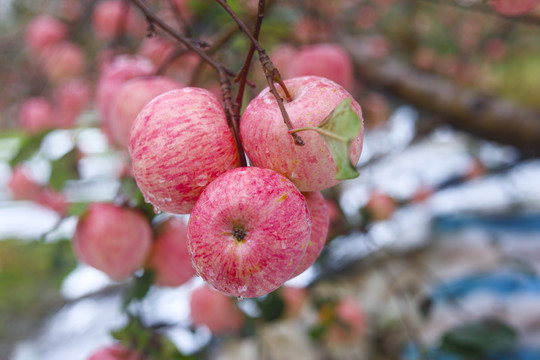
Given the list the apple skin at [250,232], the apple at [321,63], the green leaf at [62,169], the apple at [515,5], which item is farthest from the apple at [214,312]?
the apple at [515,5]

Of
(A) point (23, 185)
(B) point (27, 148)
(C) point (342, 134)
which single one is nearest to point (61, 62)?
(A) point (23, 185)

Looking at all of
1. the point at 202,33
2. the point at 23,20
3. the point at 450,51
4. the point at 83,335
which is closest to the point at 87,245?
the point at 202,33

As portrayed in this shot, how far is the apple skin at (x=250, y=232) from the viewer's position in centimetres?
26

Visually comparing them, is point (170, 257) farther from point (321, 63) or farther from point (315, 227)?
point (321, 63)

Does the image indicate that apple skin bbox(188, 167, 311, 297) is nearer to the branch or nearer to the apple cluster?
the apple cluster

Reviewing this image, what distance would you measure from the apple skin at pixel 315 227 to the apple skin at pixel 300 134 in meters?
0.03

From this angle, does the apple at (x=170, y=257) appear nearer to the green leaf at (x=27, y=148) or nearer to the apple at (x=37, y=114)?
the green leaf at (x=27, y=148)

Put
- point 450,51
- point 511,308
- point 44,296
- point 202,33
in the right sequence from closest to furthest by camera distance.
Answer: point 202,33 → point 511,308 → point 450,51 → point 44,296

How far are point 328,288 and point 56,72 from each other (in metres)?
1.05

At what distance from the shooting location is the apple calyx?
0.73 ft

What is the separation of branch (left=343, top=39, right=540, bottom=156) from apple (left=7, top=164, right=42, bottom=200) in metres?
1.03

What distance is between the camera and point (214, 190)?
27 centimetres

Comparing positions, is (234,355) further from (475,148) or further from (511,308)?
(475,148)

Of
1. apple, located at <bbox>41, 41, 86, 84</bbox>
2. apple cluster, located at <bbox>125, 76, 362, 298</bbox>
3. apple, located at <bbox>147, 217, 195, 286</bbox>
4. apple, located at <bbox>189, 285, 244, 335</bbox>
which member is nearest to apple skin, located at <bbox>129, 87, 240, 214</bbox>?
apple cluster, located at <bbox>125, 76, 362, 298</bbox>
